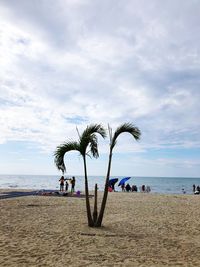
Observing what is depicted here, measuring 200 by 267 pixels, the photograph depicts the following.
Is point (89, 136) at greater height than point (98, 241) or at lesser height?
greater

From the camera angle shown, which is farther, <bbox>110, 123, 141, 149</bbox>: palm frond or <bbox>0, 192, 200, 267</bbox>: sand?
<bbox>110, 123, 141, 149</bbox>: palm frond

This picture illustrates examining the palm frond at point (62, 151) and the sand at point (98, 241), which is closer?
the sand at point (98, 241)

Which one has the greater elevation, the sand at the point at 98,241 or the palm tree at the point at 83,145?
the palm tree at the point at 83,145

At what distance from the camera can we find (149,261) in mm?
7797

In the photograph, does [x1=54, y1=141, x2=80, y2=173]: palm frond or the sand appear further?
[x1=54, y1=141, x2=80, y2=173]: palm frond

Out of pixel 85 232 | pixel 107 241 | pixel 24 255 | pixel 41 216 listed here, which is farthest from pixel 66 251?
pixel 41 216

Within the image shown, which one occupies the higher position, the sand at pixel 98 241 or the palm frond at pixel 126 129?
the palm frond at pixel 126 129

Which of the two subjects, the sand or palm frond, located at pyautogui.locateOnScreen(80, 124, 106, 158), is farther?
palm frond, located at pyautogui.locateOnScreen(80, 124, 106, 158)

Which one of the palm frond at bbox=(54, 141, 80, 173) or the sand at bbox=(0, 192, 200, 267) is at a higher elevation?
the palm frond at bbox=(54, 141, 80, 173)

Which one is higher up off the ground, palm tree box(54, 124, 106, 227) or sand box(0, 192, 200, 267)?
palm tree box(54, 124, 106, 227)

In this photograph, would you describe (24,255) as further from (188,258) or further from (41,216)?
(41,216)

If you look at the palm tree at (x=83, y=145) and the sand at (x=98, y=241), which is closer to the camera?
the sand at (x=98, y=241)

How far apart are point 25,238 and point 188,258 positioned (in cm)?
452

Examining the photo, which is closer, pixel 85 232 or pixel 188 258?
pixel 188 258
